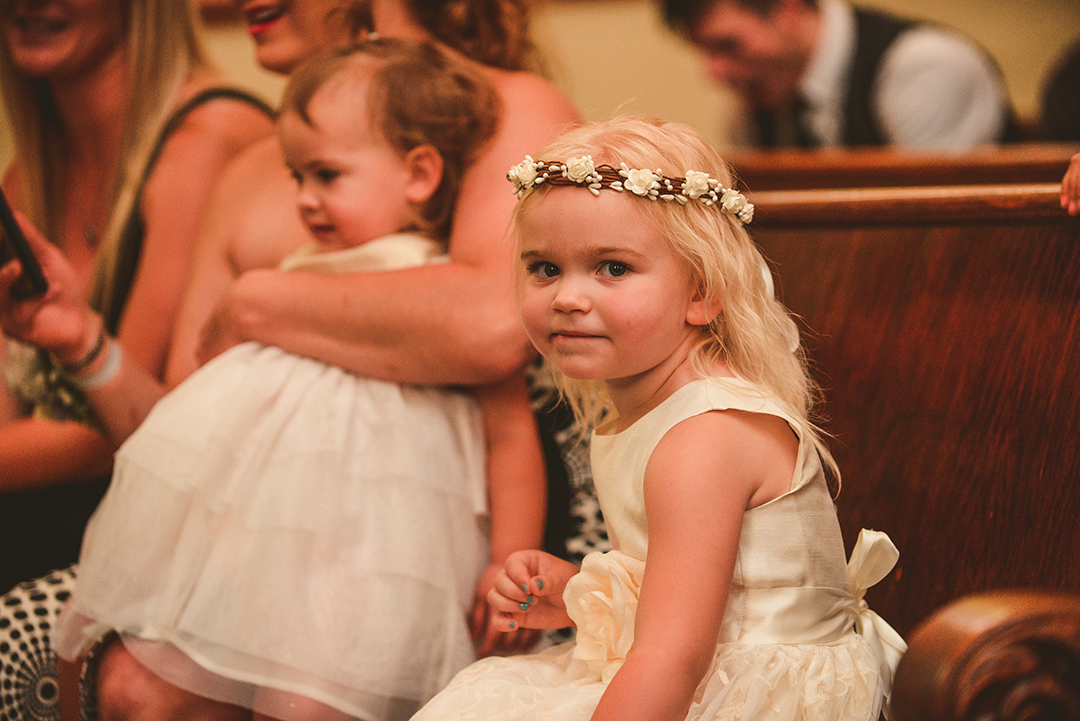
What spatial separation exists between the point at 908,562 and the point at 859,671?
0.57ft

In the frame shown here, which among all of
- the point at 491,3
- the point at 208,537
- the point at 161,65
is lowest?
the point at 208,537

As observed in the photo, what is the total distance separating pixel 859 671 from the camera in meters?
0.74

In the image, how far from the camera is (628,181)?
0.69m

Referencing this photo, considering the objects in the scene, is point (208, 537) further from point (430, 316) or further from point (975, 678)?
point (975, 678)

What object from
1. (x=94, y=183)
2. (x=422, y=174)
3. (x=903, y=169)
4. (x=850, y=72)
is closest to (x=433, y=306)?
(x=422, y=174)

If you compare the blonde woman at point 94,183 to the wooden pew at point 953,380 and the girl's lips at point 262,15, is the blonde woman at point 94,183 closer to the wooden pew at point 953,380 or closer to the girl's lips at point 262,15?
the girl's lips at point 262,15

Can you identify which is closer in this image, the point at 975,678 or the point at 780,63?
the point at 975,678

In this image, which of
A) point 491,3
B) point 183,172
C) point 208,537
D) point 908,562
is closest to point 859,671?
point 908,562

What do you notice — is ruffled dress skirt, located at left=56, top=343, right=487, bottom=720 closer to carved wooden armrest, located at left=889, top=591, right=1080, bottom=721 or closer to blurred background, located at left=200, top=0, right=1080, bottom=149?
carved wooden armrest, located at left=889, top=591, right=1080, bottom=721

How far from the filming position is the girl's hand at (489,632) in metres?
0.95

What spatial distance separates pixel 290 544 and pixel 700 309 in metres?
0.49

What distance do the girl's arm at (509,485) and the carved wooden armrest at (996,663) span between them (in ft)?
1.82

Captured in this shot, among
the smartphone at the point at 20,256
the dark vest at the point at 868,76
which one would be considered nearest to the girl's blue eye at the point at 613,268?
the smartphone at the point at 20,256

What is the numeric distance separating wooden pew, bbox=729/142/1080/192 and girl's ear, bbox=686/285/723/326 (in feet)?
1.09
